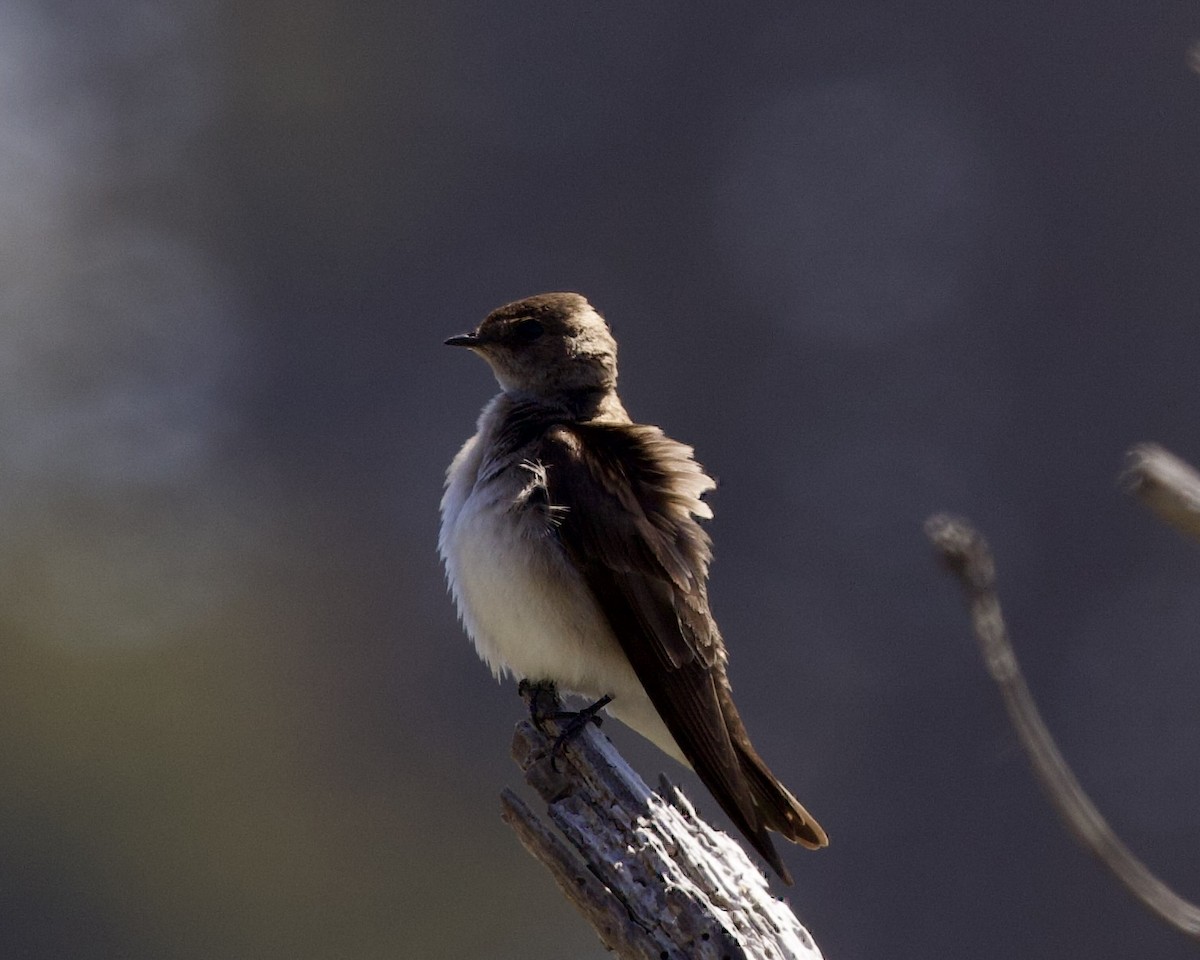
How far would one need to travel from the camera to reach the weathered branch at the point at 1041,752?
2.03m

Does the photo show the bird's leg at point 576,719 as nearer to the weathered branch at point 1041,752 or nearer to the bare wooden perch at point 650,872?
the bare wooden perch at point 650,872

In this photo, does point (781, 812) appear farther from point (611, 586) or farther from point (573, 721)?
point (611, 586)

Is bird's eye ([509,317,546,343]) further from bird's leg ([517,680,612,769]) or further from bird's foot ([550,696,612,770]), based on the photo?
bird's foot ([550,696,612,770])

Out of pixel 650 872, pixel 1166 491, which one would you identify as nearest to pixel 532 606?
pixel 650 872

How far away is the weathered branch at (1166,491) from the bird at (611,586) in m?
3.02

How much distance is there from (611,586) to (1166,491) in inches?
134

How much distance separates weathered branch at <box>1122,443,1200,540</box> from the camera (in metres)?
1.82

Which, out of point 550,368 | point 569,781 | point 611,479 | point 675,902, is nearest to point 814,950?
point 675,902

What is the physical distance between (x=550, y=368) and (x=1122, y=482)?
4.31m

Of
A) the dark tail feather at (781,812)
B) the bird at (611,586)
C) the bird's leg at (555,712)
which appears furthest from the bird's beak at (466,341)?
the dark tail feather at (781,812)

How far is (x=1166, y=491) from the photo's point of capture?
6.00ft

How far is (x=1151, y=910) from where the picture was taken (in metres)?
2.23

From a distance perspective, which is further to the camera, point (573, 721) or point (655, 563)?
point (655, 563)

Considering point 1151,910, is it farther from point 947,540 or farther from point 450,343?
point 450,343
